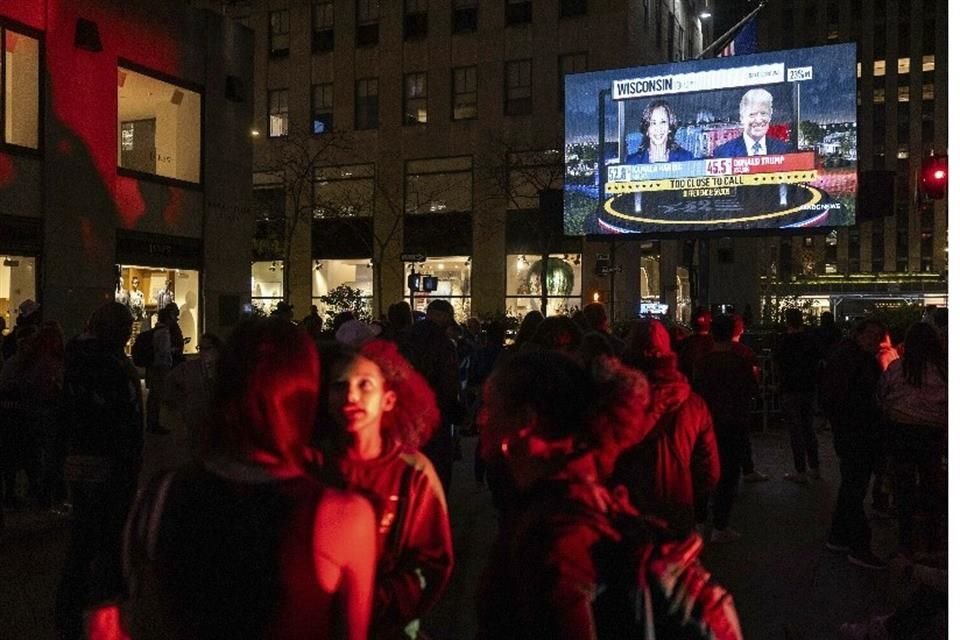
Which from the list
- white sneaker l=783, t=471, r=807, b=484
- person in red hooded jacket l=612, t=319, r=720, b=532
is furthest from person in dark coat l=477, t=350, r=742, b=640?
white sneaker l=783, t=471, r=807, b=484

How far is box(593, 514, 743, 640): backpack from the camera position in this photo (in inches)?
81.7

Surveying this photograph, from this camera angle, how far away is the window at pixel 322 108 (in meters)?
40.2

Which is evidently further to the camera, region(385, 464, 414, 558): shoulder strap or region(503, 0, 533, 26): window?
region(503, 0, 533, 26): window

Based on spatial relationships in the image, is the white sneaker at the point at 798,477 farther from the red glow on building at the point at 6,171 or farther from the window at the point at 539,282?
the window at the point at 539,282

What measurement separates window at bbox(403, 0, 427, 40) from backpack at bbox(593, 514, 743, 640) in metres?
38.4

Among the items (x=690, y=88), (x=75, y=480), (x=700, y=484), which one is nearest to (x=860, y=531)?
(x=700, y=484)

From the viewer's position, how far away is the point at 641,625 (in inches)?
82.7

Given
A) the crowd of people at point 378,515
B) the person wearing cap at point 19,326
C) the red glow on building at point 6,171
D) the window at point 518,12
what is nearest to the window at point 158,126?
the red glow on building at point 6,171

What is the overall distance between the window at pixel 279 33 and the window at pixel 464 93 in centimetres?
813

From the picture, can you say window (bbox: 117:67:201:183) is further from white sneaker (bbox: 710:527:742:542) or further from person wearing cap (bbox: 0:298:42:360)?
white sneaker (bbox: 710:527:742:542)

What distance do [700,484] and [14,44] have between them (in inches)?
586

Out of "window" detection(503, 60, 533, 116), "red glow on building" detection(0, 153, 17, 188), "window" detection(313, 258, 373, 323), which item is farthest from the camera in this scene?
"window" detection(313, 258, 373, 323)

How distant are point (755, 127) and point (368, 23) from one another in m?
24.5

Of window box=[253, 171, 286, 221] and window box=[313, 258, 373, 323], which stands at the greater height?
window box=[253, 171, 286, 221]
